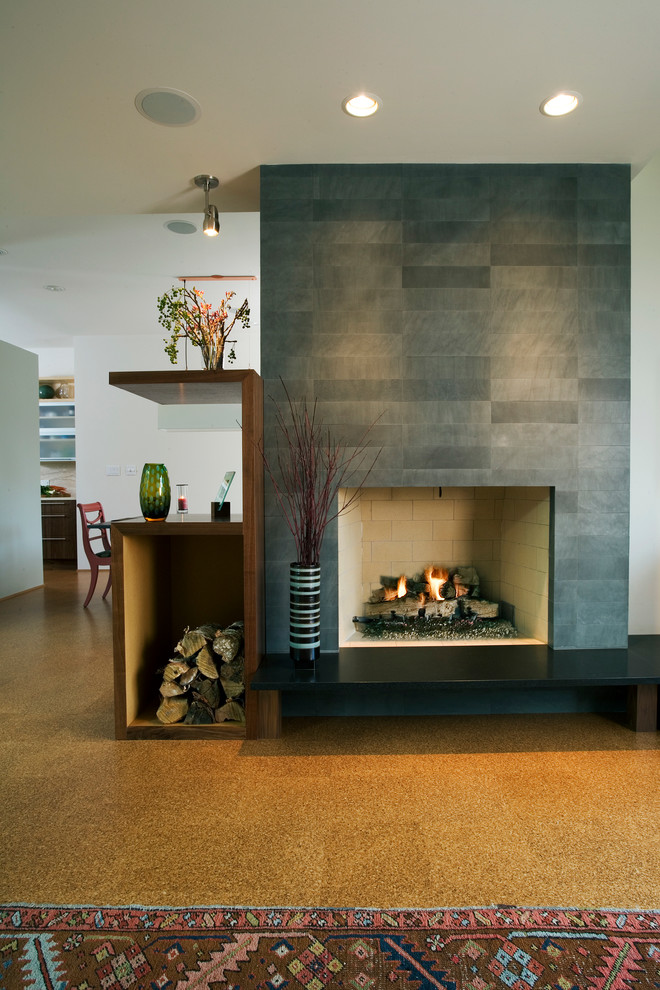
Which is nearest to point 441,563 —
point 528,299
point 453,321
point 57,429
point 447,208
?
point 453,321

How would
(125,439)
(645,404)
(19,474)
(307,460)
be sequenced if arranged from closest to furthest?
(307,460) < (645,404) < (19,474) < (125,439)

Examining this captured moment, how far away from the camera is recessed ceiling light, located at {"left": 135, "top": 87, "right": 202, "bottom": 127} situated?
2312 mm

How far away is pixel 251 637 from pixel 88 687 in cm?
130

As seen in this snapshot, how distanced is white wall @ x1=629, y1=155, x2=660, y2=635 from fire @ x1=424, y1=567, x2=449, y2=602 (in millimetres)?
991

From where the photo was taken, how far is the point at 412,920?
1482mm

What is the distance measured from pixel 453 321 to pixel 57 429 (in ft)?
23.7

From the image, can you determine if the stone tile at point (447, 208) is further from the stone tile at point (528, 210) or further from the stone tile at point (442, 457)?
the stone tile at point (442, 457)

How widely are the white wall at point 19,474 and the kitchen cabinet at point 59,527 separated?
153 cm

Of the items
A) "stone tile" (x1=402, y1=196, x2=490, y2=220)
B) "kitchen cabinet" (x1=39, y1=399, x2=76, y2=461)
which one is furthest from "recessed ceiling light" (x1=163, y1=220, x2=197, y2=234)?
"kitchen cabinet" (x1=39, y1=399, x2=76, y2=461)

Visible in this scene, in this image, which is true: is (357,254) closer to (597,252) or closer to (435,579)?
(597,252)

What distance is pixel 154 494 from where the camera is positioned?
2664 mm

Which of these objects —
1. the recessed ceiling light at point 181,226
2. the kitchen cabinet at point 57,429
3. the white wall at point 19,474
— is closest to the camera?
the recessed ceiling light at point 181,226

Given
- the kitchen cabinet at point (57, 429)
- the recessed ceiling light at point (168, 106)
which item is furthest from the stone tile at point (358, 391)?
the kitchen cabinet at point (57, 429)

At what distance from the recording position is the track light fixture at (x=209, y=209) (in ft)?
9.68
